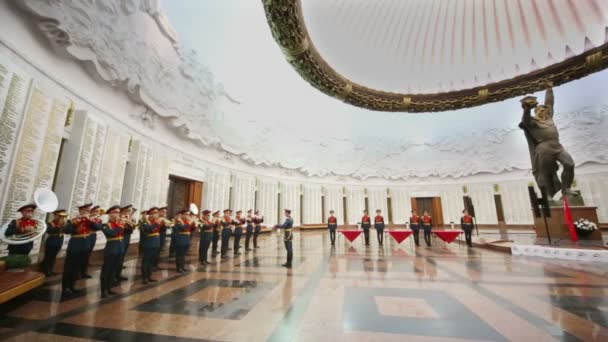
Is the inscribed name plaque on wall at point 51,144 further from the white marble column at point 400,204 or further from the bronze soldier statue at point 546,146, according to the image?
the white marble column at point 400,204

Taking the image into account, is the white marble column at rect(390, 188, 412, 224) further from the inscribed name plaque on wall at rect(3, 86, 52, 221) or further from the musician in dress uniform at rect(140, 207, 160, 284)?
the inscribed name plaque on wall at rect(3, 86, 52, 221)

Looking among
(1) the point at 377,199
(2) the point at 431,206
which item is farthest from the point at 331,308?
(2) the point at 431,206

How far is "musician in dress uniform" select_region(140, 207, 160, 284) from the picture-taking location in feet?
14.0

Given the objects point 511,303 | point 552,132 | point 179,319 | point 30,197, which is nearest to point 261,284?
point 179,319

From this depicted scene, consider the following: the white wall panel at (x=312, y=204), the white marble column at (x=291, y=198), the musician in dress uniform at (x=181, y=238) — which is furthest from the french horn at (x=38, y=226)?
the white wall panel at (x=312, y=204)

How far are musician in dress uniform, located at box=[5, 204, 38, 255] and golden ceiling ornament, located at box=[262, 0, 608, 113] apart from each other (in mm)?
6932

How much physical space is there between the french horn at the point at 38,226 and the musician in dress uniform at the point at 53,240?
470mm

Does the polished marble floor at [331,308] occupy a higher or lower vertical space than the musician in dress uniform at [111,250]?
lower

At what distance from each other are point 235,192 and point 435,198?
1917 cm

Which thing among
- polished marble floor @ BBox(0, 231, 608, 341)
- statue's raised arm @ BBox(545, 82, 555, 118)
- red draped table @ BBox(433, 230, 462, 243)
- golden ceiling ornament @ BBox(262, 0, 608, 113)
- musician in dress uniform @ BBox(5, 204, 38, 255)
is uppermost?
golden ceiling ornament @ BBox(262, 0, 608, 113)

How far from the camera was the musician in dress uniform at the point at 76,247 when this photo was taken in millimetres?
3471

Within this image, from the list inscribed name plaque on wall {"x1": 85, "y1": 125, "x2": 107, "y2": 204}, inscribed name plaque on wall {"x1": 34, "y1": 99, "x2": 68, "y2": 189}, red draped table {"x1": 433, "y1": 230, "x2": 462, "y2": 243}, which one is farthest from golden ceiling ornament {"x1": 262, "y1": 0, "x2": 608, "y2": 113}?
inscribed name plaque on wall {"x1": 85, "y1": 125, "x2": 107, "y2": 204}

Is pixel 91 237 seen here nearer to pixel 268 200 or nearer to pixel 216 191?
pixel 216 191

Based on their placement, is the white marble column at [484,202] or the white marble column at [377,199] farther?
the white marble column at [377,199]
